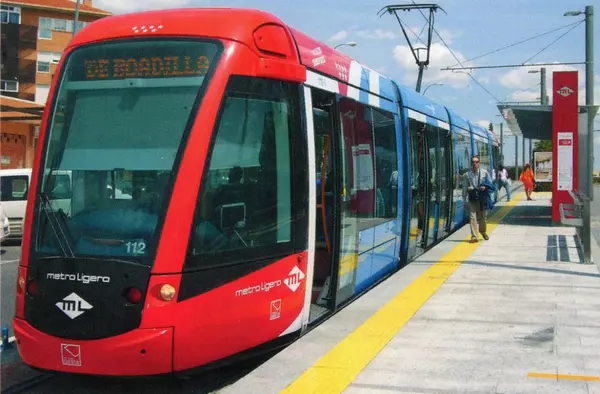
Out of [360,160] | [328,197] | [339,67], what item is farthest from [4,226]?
[328,197]

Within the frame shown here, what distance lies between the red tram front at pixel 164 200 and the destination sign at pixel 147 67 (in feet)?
0.04

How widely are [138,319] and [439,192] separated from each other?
10222mm

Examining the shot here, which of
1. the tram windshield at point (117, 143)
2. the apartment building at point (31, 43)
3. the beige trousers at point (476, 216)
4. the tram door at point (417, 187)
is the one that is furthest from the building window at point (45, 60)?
the tram windshield at point (117, 143)

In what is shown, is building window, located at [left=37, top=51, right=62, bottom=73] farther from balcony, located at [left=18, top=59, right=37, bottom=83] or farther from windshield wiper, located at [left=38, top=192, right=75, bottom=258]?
windshield wiper, located at [left=38, top=192, right=75, bottom=258]

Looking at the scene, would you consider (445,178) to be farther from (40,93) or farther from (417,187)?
(40,93)

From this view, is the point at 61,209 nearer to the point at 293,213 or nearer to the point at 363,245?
the point at 293,213

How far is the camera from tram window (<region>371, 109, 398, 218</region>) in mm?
9102

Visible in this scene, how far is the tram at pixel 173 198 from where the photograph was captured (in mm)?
5129

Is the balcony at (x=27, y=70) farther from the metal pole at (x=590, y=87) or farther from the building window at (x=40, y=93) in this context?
the metal pole at (x=590, y=87)

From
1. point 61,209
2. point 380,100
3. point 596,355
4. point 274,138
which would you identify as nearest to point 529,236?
point 380,100

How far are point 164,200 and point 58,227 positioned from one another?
94 cm

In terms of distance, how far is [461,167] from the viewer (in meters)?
17.3

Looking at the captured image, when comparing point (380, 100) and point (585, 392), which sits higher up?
point (380, 100)

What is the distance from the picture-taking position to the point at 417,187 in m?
12.0
